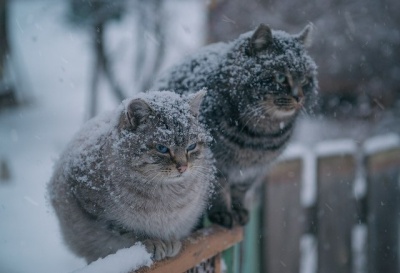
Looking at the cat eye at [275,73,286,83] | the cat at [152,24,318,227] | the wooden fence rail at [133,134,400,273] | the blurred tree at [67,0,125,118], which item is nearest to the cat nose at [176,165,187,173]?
the cat at [152,24,318,227]

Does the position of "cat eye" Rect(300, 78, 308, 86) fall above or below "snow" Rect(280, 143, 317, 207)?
above

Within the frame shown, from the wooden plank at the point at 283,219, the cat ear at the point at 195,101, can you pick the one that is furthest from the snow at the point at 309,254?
the cat ear at the point at 195,101

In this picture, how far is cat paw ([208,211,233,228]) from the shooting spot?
6.79ft

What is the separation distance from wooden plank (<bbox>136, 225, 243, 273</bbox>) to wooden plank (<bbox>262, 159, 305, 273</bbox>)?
3.63ft

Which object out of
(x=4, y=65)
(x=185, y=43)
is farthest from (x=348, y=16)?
(x=4, y=65)

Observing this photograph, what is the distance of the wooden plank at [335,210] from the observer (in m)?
3.56

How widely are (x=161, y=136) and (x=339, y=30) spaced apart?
3403mm

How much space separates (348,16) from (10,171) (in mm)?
3705

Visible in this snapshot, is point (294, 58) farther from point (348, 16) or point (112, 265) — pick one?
point (348, 16)

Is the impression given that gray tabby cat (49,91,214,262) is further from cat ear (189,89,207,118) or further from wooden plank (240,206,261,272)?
wooden plank (240,206,261,272)

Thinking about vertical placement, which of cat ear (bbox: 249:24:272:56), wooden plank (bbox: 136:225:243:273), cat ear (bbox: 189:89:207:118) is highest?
cat ear (bbox: 249:24:272:56)

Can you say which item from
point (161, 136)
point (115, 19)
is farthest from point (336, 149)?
point (115, 19)

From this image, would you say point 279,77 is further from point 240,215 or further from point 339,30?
point 339,30

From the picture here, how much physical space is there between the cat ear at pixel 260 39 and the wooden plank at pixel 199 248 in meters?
0.75
